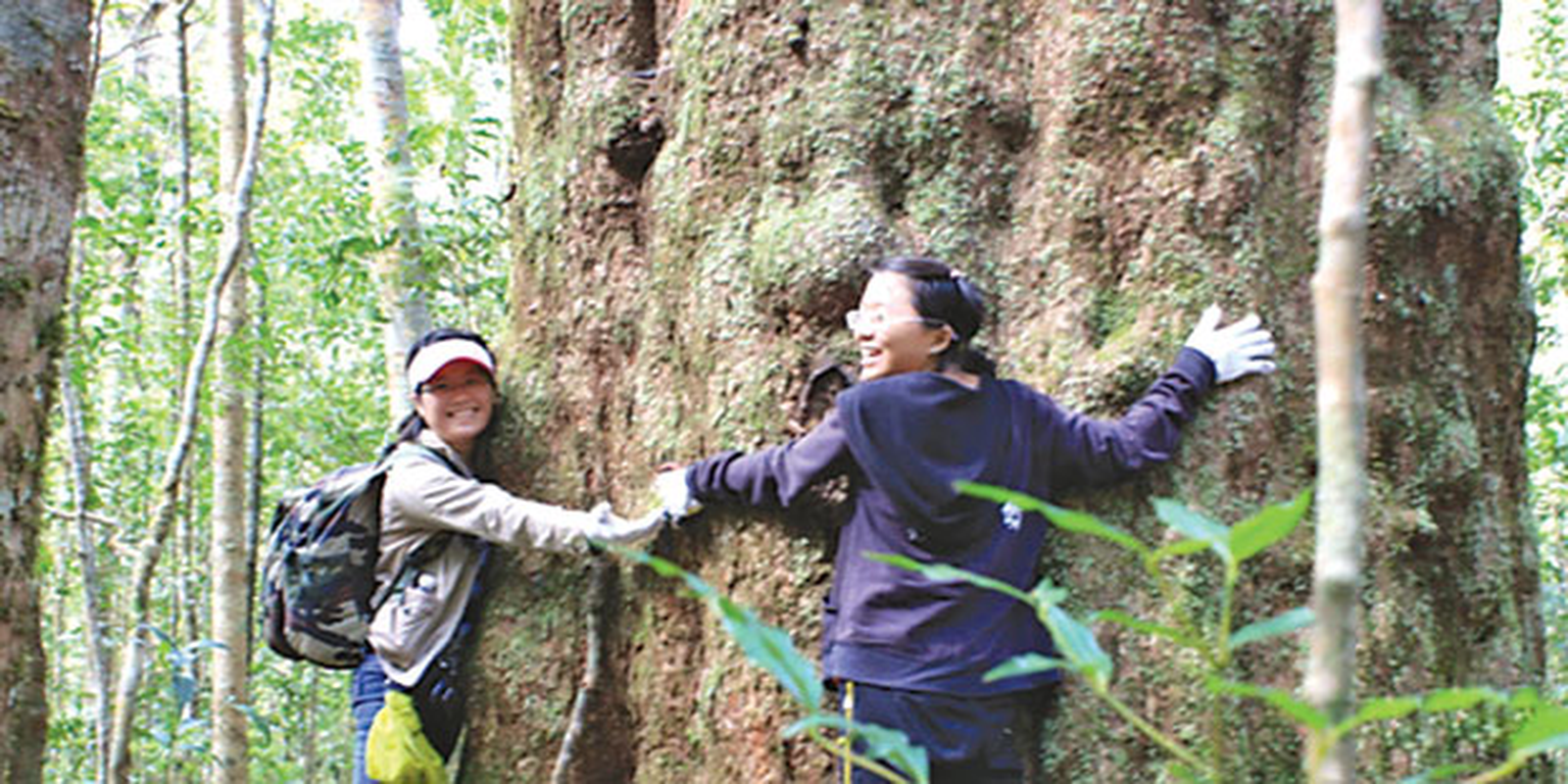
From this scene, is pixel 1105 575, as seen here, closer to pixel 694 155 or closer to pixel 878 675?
pixel 878 675

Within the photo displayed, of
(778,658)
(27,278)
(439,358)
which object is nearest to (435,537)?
(439,358)

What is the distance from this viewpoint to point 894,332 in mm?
3361

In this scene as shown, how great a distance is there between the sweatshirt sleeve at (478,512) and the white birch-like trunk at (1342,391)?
2.93 m

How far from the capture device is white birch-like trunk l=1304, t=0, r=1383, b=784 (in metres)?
0.99

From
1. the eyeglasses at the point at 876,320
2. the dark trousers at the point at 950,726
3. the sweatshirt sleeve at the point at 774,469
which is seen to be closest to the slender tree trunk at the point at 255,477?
the sweatshirt sleeve at the point at 774,469

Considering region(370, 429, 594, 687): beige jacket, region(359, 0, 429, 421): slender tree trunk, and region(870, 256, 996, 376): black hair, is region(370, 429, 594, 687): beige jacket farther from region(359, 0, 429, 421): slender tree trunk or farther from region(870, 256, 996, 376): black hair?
region(359, 0, 429, 421): slender tree trunk

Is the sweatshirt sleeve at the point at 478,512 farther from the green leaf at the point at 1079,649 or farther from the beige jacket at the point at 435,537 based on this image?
the green leaf at the point at 1079,649

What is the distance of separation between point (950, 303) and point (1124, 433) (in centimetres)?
53

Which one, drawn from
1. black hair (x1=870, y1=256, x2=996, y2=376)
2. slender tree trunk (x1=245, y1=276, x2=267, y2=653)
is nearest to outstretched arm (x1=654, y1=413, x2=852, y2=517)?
black hair (x1=870, y1=256, x2=996, y2=376)

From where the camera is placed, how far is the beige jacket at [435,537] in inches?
151

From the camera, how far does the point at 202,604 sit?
1479 centimetres

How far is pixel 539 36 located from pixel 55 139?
6.32ft

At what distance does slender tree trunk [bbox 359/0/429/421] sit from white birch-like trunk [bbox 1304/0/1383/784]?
21.9 ft

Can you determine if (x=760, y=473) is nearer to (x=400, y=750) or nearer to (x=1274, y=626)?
(x=400, y=750)
